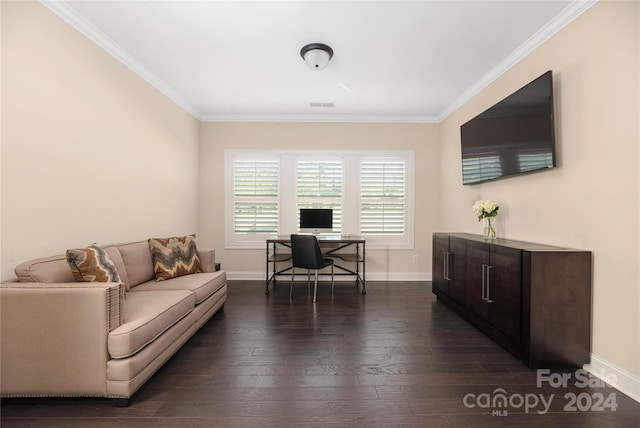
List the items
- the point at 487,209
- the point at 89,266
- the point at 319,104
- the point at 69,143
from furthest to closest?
the point at 319,104, the point at 487,209, the point at 69,143, the point at 89,266

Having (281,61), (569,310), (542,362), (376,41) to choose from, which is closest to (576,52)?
(376,41)

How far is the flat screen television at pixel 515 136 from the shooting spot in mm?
2277

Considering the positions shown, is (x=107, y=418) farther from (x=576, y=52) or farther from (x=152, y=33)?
(x=576, y=52)

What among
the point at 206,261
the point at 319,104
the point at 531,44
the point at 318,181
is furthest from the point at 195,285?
the point at 531,44

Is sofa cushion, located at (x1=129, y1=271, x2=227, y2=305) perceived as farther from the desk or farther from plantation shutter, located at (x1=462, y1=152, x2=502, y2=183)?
plantation shutter, located at (x1=462, y1=152, x2=502, y2=183)

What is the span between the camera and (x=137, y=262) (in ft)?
8.91

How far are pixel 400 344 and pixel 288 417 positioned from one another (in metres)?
1.23

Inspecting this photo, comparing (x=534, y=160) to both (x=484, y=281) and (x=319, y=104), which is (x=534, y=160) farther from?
(x=319, y=104)

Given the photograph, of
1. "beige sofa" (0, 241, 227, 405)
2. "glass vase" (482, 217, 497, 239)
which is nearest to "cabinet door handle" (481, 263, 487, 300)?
"glass vase" (482, 217, 497, 239)

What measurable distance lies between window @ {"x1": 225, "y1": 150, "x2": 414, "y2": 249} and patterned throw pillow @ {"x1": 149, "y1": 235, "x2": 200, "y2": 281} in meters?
Result: 1.52

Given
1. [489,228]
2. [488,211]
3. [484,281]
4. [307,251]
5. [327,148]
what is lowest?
[484,281]

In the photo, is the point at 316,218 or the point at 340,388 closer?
the point at 340,388

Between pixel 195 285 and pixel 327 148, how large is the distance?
295 centimetres

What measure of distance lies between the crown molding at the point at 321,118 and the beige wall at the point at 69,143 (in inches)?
48.4
